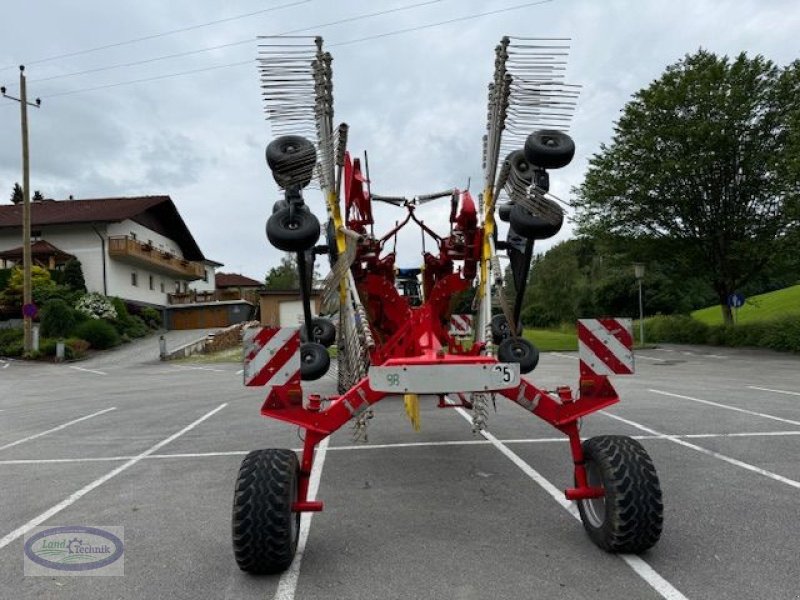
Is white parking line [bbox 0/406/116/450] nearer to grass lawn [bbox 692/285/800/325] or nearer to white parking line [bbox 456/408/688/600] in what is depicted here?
white parking line [bbox 456/408/688/600]

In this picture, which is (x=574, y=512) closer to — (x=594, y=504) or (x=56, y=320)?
(x=594, y=504)

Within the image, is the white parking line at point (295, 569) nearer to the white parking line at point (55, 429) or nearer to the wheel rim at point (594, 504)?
the wheel rim at point (594, 504)

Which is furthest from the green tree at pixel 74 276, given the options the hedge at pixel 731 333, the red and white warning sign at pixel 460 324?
the red and white warning sign at pixel 460 324

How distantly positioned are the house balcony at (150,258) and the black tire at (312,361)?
122 ft

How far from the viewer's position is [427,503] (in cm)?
493

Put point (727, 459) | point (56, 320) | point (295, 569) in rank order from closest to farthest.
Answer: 1. point (295, 569)
2. point (727, 459)
3. point (56, 320)

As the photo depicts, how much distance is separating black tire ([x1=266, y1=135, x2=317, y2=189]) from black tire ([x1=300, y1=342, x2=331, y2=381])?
1.31 m

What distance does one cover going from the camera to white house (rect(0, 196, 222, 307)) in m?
38.6

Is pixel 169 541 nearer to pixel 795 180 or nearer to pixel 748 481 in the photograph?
pixel 748 481

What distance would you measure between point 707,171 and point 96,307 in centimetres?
3124

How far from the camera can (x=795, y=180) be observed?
70.5 ft

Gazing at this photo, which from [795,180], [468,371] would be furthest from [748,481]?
[795,180]

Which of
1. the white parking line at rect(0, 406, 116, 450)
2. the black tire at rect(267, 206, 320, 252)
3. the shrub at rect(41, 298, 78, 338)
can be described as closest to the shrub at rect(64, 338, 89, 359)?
the shrub at rect(41, 298, 78, 338)

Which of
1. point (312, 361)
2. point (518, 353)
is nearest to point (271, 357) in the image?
point (312, 361)
